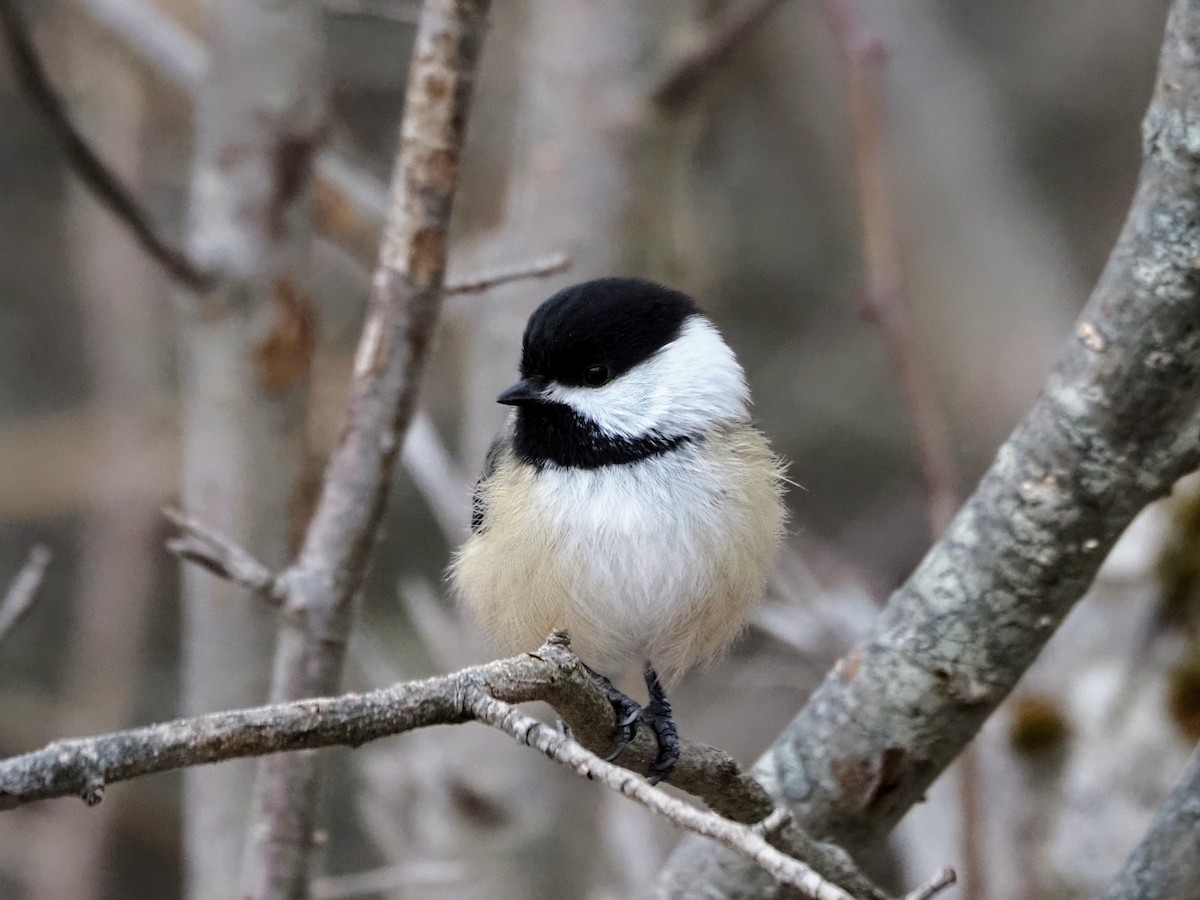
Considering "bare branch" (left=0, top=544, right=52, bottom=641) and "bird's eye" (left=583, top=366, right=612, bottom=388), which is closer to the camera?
"bare branch" (left=0, top=544, right=52, bottom=641)

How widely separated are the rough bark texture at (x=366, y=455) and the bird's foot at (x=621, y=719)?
1.37 feet

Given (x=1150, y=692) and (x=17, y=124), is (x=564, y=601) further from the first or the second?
(x=17, y=124)

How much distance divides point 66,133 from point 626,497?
1083 millimetres

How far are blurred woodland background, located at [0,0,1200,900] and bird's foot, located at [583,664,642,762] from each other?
2.33ft

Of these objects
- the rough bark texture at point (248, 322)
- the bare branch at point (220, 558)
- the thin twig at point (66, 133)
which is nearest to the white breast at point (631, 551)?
the bare branch at point (220, 558)

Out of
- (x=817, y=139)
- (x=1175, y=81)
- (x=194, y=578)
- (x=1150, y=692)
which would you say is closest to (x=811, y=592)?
(x=1150, y=692)

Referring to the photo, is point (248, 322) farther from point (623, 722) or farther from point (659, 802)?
point (659, 802)

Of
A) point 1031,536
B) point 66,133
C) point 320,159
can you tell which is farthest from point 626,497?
point 320,159

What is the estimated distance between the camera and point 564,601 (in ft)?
6.49

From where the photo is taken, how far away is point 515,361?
3.07m

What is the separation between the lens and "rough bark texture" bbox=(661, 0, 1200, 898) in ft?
5.17

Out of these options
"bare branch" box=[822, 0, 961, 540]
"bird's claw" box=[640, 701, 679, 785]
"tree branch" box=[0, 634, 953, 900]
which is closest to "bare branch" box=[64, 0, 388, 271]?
"bare branch" box=[822, 0, 961, 540]

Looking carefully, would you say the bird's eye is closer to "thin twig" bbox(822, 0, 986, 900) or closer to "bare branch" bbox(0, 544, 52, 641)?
"thin twig" bbox(822, 0, 986, 900)

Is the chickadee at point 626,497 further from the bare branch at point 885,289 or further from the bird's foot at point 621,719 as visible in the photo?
the bare branch at point 885,289
